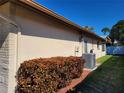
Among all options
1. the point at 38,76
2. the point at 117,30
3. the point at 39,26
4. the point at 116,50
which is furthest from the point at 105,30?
the point at 38,76

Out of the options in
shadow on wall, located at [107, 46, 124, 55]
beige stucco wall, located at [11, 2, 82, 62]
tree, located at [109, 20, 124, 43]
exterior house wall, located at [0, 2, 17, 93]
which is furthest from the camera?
tree, located at [109, 20, 124, 43]

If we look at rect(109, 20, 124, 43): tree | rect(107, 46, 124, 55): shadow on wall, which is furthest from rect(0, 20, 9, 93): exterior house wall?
rect(109, 20, 124, 43): tree

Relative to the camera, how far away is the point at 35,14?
6316 mm

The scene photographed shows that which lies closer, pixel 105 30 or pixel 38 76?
pixel 38 76

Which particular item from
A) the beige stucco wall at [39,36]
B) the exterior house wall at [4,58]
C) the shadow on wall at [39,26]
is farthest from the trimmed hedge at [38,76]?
the shadow on wall at [39,26]

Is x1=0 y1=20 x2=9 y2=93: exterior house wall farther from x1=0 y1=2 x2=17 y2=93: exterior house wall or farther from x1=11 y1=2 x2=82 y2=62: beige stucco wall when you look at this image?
x1=11 y1=2 x2=82 y2=62: beige stucco wall

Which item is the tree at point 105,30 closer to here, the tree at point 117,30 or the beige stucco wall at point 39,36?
the tree at point 117,30

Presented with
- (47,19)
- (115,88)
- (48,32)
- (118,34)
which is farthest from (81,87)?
(118,34)

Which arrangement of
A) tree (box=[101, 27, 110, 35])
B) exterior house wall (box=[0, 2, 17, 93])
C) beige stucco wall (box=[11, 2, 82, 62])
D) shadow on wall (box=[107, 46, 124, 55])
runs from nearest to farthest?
exterior house wall (box=[0, 2, 17, 93]) < beige stucco wall (box=[11, 2, 82, 62]) < shadow on wall (box=[107, 46, 124, 55]) < tree (box=[101, 27, 110, 35])

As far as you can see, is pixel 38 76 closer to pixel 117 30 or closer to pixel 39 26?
pixel 39 26

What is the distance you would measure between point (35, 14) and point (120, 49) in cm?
2866

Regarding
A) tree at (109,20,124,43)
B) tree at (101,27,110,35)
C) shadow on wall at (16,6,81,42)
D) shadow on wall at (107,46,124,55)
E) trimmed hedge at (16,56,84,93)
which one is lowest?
trimmed hedge at (16,56,84,93)

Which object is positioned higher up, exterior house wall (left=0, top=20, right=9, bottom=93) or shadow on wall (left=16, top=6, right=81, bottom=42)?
shadow on wall (left=16, top=6, right=81, bottom=42)

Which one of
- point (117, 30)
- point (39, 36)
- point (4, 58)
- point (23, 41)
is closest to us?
point (4, 58)
